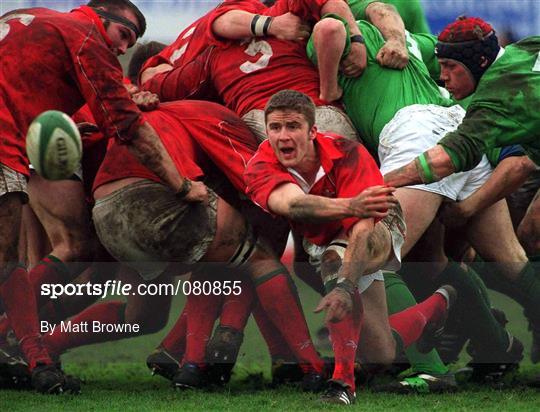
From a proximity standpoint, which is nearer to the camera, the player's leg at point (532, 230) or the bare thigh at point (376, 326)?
the bare thigh at point (376, 326)

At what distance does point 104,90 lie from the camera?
21.6 feet

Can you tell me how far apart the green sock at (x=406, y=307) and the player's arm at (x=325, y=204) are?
0.80m

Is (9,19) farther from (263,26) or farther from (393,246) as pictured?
(393,246)

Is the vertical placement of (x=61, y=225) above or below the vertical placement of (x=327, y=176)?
below

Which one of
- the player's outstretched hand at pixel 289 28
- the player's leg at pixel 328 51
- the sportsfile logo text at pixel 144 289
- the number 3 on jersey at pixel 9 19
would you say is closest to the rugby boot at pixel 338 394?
the sportsfile logo text at pixel 144 289

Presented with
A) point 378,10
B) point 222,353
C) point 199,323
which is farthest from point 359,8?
point 222,353

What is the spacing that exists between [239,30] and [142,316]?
5.39 ft

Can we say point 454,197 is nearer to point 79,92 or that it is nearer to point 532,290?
point 532,290

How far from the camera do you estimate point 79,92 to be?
22.6ft

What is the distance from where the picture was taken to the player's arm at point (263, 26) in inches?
294

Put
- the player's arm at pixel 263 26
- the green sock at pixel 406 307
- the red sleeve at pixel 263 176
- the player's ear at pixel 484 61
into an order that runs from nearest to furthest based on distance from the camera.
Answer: the red sleeve at pixel 263 176 → the green sock at pixel 406 307 → the player's ear at pixel 484 61 → the player's arm at pixel 263 26

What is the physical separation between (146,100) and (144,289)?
103 cm

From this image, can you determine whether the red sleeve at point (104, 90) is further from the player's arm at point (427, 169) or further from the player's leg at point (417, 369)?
the player's leg at point (417, 369)

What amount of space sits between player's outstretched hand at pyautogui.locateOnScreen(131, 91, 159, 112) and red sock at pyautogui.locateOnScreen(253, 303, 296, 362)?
1.17 metres
